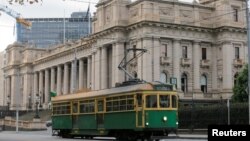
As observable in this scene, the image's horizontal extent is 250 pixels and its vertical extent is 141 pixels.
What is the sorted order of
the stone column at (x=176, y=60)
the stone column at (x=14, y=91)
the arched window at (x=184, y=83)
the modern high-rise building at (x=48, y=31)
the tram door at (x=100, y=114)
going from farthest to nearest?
the modern high-rise building at (x=48, y=31)
the stone column at (x=14, y=91)
the arched window at (x=184, y=83)
the stone column at (x=176, y=60)
the tram door at (x=100, y=114)

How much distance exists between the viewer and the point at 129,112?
2519cm

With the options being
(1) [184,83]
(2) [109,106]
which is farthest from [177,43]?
(2) [109,106]

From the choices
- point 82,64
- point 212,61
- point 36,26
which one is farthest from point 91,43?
point 36,26

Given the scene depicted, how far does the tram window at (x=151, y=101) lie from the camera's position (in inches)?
961

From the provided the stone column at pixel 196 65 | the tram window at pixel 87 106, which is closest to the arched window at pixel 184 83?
the stone column at pixel 196 65

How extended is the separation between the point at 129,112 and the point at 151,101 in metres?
1.41

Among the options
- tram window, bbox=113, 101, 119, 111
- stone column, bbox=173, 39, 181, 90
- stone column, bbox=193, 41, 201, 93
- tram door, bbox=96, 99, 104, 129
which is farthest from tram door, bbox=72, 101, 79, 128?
stone column, bbox=193, 41, 201, 93

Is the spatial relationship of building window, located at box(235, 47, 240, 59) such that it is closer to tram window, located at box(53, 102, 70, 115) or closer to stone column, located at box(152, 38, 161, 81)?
stone column, located at box(152, 38, 161, 81)

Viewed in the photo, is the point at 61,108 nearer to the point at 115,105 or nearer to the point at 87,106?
the point at 87,106

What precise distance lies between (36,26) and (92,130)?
130357 mm

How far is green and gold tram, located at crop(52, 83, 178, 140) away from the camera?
24344 mm

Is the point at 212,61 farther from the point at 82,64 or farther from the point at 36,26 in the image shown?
the point at 36,26

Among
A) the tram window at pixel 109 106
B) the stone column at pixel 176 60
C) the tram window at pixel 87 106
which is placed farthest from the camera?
the stone column at pixel 176 60

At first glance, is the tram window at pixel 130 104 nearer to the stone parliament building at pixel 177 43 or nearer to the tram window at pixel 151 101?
the tram window at pixel 151 101
